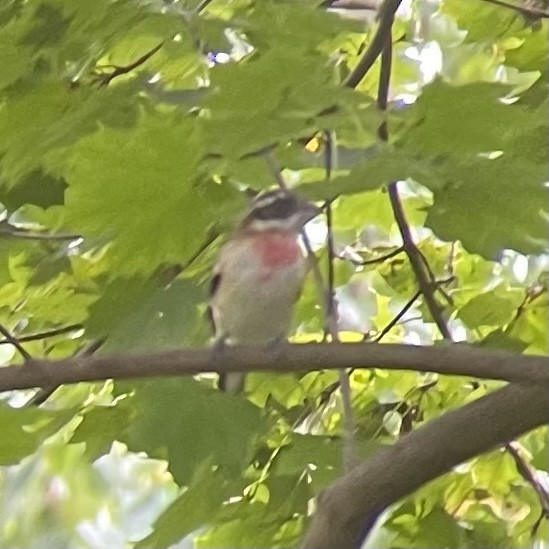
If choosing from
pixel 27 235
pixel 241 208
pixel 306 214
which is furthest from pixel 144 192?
pixel 306 214

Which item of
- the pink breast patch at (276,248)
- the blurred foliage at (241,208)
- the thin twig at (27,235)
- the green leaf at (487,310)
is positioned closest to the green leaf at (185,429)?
the blurred foliage at (241,208)

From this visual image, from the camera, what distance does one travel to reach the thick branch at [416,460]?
0.56m

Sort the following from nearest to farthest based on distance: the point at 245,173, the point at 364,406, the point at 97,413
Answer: the point at 245,173 → the point at 97,413 → the point at 364,406

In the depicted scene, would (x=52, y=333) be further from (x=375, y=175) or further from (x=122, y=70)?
(x=375, y=175)

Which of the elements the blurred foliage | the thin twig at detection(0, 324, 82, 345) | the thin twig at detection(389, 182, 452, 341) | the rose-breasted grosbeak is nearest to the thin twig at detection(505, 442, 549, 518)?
the blurred foliage

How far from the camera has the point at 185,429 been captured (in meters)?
0.61

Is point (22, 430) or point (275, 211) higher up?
point (22, 430)

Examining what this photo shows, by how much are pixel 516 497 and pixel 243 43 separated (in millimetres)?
467

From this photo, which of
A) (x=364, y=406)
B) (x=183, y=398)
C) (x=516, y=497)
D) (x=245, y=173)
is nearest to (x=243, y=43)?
(x=245, y=173)

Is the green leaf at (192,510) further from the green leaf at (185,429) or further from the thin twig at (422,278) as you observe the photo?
the thin twig at (422,278)

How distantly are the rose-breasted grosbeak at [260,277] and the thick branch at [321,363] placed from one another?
362 mm

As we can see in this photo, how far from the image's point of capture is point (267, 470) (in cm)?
72

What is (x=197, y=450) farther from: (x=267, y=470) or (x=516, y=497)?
(x=516, y=497)

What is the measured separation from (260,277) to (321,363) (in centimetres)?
42
